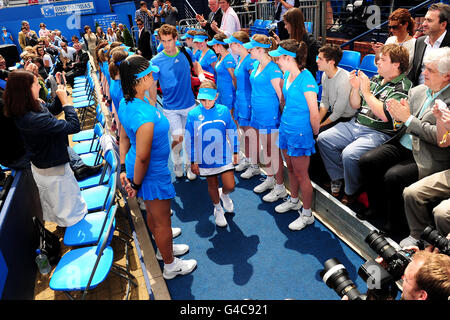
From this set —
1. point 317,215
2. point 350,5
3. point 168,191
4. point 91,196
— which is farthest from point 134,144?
point 350,5

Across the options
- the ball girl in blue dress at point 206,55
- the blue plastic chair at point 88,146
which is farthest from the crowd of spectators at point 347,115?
the blue plastic chair at point 88,146

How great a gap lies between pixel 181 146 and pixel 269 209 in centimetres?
185

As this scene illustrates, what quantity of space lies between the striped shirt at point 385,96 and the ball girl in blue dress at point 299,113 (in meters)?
0.63

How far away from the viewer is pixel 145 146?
2.58 m

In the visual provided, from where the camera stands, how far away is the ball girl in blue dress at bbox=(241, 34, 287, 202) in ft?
12.8

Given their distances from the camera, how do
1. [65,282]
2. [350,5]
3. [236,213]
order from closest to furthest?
[65,282] < [236,213] < [350,5]

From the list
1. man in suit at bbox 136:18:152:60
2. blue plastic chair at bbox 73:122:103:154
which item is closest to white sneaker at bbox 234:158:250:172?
blue plastic chair at bbox 73:122:103:154

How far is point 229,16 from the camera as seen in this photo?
263 inches

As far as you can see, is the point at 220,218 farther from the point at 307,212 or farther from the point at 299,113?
the point at 299,113

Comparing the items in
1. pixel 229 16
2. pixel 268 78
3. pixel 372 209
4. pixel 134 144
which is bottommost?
pixel 372 209

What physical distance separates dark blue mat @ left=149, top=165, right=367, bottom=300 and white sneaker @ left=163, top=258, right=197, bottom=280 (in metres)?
0.06

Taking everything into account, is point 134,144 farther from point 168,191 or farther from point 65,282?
point 65,282

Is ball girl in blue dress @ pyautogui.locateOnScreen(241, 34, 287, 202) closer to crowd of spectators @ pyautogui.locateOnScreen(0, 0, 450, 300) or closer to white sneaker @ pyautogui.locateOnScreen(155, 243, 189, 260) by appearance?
crowd of spectators @ pyautogui.locateOnScreen(0, 0, 450, 300)

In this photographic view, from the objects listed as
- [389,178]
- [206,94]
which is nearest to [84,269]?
[206,94]
